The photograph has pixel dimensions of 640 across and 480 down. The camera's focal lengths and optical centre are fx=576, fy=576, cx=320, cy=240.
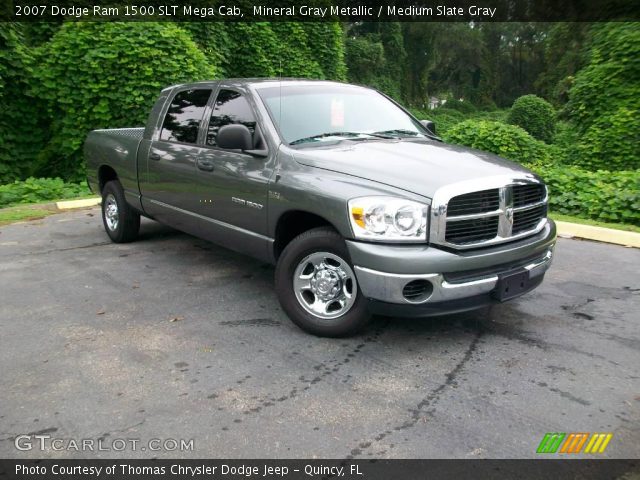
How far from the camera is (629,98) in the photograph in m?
11.8

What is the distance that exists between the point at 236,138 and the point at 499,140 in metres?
9.01

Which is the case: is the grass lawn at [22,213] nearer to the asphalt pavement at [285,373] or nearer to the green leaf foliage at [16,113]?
the asphalt pavement at [285,373]

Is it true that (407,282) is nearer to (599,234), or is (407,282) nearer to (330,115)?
(330,115)

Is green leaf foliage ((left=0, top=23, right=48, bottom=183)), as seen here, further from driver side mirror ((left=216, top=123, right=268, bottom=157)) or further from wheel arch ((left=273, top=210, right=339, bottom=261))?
wheel arch ((left=273, top=210, right=339, bottom=261))

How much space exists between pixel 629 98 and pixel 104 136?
10.3m

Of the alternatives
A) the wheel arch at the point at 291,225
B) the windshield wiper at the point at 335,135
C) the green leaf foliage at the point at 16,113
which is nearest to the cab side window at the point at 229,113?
the windshield wiper at the point at 335,135

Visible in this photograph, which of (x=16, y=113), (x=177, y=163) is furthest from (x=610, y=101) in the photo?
(x=16, y=113)

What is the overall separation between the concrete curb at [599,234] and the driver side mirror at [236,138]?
4701 millimetres

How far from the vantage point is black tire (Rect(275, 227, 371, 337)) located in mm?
4066

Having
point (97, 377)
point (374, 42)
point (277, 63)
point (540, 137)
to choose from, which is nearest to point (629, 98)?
point (277, 63)

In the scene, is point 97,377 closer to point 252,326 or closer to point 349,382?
point 252,326

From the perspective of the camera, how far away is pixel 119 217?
A: 6.90 meters

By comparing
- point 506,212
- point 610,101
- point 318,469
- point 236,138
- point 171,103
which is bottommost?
point 318,469

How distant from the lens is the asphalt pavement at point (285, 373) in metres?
3.03
